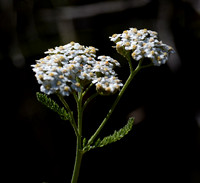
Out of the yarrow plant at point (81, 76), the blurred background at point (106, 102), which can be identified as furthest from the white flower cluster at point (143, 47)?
the blurred background at point (106, 102)

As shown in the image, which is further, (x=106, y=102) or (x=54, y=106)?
(x=106, y=102)

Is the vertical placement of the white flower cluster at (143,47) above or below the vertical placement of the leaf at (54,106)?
above

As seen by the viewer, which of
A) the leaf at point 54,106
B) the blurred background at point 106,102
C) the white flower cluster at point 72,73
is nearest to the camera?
the white flower cluster at point 72,73

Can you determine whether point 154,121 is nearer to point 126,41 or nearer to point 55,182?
point 55,182

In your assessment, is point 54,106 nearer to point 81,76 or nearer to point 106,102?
point 81,76

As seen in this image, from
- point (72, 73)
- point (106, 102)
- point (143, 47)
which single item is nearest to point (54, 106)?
point (72, 73)

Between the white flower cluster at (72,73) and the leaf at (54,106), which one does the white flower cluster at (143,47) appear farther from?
the leaf at (54,106)
